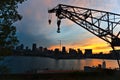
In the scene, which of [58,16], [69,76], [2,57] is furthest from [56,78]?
[58,16]

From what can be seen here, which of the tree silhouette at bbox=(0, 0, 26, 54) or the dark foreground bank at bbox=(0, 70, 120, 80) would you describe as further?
the dark foreground bank at bbox=(0, 70, 120, 80)

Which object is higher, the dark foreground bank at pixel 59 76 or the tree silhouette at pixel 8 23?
the tree silhouette at pixel 8 23

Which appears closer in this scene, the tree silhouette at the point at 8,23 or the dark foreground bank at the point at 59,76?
the tree silhouette at the point at 8,23

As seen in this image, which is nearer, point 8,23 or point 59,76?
point 8,23

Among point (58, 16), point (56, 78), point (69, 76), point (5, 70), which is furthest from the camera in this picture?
point (58, 16)

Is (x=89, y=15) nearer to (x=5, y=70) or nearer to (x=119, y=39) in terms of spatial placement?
(x=119, y=39)

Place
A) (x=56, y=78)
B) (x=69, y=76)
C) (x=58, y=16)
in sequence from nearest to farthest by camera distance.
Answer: (x=56, y=78), (x=69, y=76), (x=58, y=16)

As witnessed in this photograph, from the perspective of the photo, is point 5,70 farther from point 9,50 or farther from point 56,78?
point 56,78

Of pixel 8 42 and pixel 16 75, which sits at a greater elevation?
pixel 8 42

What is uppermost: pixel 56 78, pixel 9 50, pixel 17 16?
pixel 17 16

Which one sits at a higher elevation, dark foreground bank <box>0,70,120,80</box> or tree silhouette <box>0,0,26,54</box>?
tree silhouette <box>0,0,26,54</box>

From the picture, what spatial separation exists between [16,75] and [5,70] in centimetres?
922

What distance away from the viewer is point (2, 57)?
17.6 metres

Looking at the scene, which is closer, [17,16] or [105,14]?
[17,16]
